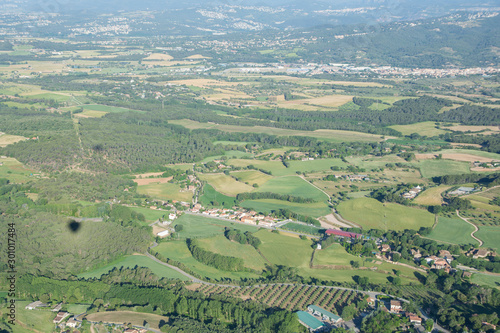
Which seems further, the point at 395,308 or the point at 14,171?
the point at 14,171

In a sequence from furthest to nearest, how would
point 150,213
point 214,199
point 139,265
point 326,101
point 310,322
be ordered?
point 326,101 → point 214,199 → point 150,213 → point 139,265 → point 310,322

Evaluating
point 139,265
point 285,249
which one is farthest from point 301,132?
point 139,265

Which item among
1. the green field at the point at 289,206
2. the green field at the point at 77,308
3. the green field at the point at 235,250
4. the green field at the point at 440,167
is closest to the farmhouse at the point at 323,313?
the green field at the point at 235,250

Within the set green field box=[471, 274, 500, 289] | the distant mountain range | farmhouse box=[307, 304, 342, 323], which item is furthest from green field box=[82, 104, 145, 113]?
the distant mountain range

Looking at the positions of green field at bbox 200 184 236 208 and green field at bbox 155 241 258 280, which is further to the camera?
green field at bbox 200 184 236 208

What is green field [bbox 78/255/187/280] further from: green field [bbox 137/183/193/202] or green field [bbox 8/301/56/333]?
green field [bbox 137/183/193/202]

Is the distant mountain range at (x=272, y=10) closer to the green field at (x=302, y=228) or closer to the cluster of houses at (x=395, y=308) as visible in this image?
the green field at (x=302, y=228)

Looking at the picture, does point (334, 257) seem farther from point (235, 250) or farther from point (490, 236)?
point (490, 236)

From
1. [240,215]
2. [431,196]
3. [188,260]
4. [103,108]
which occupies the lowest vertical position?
[188,260]

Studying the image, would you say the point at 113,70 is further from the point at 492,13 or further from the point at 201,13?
the point at 492,13
